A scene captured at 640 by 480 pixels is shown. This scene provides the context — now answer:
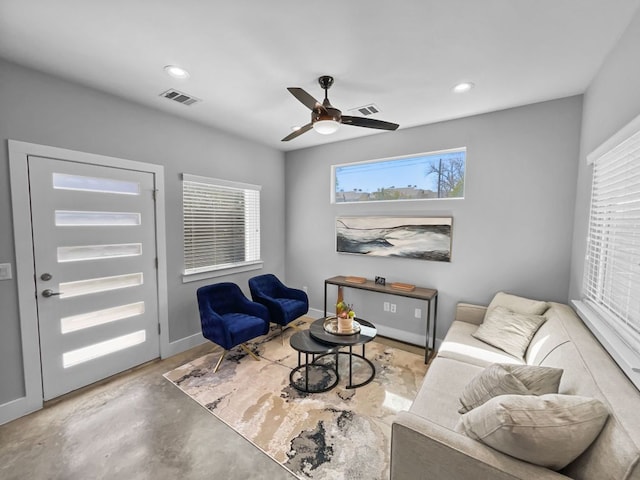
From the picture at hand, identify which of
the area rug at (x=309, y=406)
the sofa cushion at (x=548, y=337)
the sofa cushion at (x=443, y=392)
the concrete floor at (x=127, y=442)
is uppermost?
the sofa cushion at (x=548, y=337)

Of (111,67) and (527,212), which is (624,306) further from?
(111,67)

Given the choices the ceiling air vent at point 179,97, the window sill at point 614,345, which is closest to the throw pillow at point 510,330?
the window sill at point 614,345

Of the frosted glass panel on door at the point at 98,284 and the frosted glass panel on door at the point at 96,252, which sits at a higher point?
the frosted glass panel on door at the point at 96,252

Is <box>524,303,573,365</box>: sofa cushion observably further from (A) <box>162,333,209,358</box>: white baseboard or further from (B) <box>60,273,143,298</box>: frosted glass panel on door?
(B) <box>60,273,143,298</box>: frosted glass panel on door

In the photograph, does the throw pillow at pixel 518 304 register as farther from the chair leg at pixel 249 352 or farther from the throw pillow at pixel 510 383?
the chair leg at pixel 249 352

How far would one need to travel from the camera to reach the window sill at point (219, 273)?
326cm

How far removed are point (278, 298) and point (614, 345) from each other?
10.9 feet

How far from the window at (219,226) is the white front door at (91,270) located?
44 cm

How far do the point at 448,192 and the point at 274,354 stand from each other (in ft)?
9.44

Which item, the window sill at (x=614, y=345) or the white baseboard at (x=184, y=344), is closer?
the window sill at (x=614, y=345)

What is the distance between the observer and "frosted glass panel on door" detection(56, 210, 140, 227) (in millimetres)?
2333

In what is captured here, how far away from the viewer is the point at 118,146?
2.64 metres

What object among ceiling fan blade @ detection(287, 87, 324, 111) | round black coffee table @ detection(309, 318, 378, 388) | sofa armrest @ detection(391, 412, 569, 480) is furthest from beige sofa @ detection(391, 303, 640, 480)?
ceiling fan blade @ detection(287, 87, 324, 111)

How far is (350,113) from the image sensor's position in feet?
9.63
